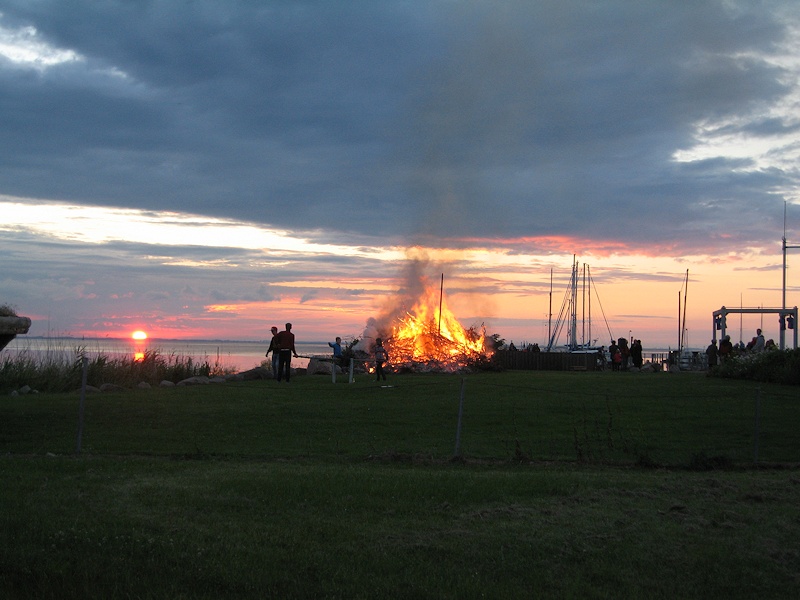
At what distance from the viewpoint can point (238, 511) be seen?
899cm

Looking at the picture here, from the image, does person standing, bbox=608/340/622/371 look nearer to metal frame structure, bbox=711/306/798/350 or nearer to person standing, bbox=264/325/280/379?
metal frame structure, bbox=711/306/798/350

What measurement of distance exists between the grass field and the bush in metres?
10.6

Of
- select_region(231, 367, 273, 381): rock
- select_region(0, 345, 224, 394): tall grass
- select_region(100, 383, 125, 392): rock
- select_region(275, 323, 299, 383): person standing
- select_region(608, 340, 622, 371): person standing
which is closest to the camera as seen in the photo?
select_region(100, 383, 125, 392): rock

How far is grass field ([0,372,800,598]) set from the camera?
23.3ft

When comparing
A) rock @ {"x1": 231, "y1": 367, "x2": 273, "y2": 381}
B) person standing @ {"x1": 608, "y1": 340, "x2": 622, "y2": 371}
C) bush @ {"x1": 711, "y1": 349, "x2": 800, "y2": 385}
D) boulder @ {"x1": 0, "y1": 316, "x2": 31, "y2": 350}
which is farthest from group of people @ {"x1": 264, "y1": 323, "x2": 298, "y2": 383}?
person standing @ {"x1": 608, "y1": 340, "x2": 622, "y2": 371}

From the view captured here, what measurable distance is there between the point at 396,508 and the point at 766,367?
79.7 feet

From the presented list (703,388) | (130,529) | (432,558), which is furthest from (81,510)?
(703,388)

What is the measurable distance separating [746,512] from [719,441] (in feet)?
22.0

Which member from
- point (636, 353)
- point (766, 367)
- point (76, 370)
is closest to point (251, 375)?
point (76, 370)

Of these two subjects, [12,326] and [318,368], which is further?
[318,368]

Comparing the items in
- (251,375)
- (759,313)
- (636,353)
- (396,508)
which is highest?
(759,313)

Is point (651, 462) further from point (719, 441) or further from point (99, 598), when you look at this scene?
point (99, 598)

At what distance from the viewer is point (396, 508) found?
9297mm

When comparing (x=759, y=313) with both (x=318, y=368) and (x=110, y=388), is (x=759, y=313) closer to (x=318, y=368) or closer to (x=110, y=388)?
(x=318, y=368)
